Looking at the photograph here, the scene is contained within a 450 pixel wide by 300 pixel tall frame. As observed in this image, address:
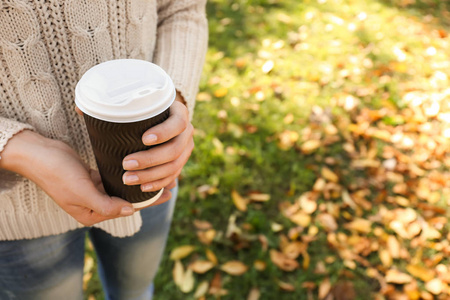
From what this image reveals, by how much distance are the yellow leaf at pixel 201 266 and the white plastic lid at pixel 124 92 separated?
1.72m

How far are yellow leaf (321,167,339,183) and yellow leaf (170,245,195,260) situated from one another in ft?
3.58

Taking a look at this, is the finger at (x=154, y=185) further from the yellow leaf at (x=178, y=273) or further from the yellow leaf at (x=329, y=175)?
the yellow leaf at (x=329, y=175)

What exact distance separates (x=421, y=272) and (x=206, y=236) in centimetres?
133

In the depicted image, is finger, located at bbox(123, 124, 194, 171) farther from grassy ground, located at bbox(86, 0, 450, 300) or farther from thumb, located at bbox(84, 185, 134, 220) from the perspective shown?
grassy ground, located at bbox(86, 0, 450, 300)

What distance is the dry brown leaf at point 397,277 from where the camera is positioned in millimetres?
2336

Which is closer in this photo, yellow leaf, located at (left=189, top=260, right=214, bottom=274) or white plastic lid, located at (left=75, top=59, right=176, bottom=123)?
white plastic lid, located at (left=75, top=59, right=176, bottom=123)

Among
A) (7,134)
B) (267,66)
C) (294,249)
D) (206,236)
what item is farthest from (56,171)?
(267,66)

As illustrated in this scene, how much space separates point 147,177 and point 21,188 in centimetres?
38

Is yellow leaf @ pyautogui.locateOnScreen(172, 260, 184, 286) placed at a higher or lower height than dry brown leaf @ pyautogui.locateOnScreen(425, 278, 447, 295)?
higher

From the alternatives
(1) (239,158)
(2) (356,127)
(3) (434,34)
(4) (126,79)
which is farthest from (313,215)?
(3) (434,34)

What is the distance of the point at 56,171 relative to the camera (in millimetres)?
905

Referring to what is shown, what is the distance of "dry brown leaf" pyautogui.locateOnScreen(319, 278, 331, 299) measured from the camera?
89.6 inches

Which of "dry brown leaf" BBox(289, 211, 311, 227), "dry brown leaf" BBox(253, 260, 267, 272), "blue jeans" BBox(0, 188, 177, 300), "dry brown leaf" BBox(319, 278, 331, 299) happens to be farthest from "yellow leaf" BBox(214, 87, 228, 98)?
"blue jeans" BBox(0, 188, 177, 300)

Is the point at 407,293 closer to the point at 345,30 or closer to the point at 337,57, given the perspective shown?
the point at 337,57
